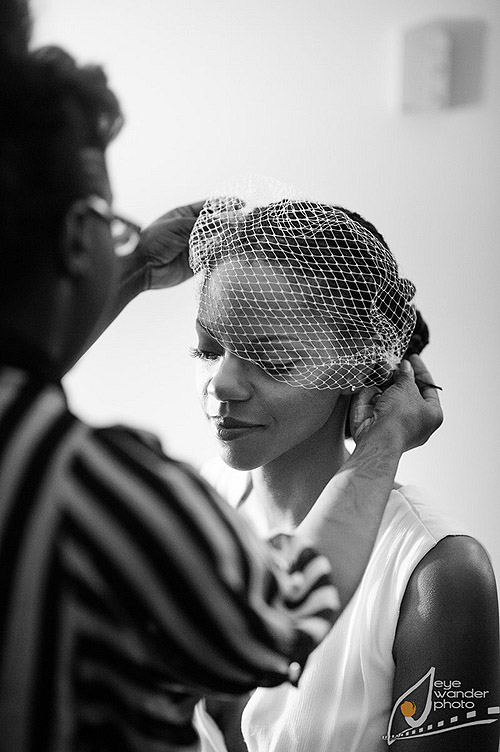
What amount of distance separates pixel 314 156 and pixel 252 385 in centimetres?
126

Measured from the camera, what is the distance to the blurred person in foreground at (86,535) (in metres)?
0.54

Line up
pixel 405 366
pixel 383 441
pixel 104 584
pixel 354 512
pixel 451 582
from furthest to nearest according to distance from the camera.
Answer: pixel 405 366 → pixel 451 582 → pixel 383 441 → pixel 354 512 → pixel 104 584

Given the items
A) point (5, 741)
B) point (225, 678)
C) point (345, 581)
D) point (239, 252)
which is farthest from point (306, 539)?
point (239, 252)

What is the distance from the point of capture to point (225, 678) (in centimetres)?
58

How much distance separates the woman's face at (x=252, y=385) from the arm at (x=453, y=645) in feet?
0.81

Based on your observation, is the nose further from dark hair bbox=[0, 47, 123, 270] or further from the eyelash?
dark hair bbox=[0, 47, 123, 270]

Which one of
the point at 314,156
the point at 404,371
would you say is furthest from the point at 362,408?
the point at 314,156

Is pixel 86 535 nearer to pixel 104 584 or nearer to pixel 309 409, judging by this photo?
pixel 104 584

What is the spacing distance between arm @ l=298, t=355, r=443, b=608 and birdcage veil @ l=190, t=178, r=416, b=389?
52 mm

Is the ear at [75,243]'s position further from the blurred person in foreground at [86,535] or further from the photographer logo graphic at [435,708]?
the photographer logo graphic at [435,708]

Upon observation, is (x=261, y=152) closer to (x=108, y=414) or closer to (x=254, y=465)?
(x=108, y=414)

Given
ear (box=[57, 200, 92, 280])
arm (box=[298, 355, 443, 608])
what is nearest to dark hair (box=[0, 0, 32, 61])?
ear (box=[57, 200, 92, 280])

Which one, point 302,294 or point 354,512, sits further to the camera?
point 302,294

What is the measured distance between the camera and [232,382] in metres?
1.05
